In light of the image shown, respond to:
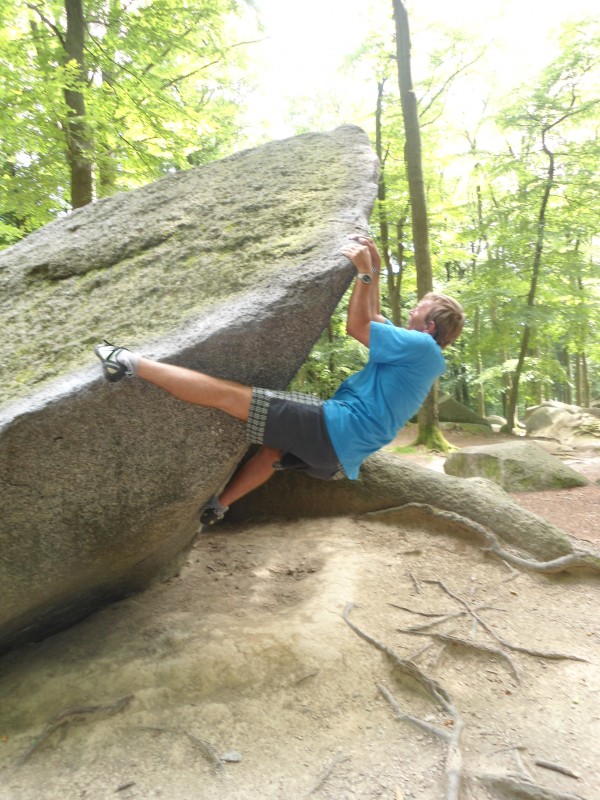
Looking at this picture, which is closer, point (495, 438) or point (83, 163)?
point (83, 163)

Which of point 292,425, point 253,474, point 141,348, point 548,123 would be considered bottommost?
point 253,474

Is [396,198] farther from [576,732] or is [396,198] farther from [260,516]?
[576,732]

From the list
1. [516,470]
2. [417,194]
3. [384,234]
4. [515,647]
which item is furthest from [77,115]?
[384,234]

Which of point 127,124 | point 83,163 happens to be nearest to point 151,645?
point 83,163

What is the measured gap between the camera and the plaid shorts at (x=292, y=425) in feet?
10.4

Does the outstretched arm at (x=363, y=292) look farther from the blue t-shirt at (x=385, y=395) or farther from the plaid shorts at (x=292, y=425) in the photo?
the plaid shorts at (x=292, y=425)

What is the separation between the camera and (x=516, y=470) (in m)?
8.75

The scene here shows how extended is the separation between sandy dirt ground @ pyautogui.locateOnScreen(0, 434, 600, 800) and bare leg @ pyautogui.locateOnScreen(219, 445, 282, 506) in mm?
963

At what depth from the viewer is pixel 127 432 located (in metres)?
3.07

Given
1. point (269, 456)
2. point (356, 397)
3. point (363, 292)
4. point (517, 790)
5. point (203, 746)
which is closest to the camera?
point (517, 790)

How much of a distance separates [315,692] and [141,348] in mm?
2405

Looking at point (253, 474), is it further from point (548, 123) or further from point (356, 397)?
point (548, 123)

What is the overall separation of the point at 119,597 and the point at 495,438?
14436mm

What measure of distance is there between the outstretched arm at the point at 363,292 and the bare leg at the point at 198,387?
2.61ft
